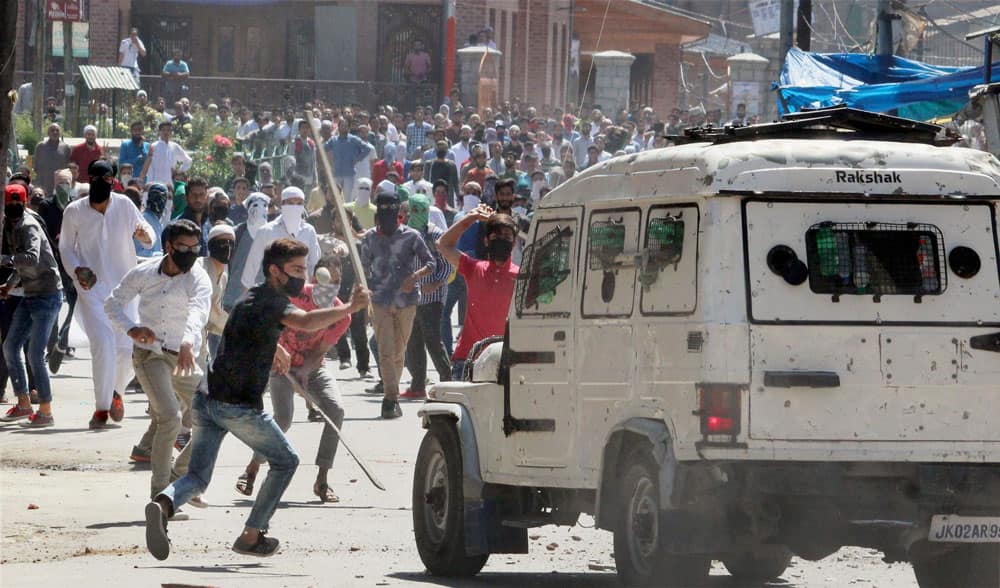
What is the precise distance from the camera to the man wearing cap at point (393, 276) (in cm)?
1677

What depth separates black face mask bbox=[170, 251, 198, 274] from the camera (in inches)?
456

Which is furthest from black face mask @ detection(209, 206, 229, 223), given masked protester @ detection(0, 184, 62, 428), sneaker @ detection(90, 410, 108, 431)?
sneaker @ detection(90, 410, 108, 431)

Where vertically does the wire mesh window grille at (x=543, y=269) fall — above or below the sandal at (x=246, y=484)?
above

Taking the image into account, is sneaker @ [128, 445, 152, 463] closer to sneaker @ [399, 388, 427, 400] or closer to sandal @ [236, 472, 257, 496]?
sandal @ [236, 472, 257, 496]

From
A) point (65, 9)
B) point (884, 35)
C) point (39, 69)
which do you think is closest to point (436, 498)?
point (884, 35)

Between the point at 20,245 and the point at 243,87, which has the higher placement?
the point at 243,87

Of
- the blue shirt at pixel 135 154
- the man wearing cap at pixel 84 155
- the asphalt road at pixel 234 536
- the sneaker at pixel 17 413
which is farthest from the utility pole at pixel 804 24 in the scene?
the sneaker at pixel 17 413

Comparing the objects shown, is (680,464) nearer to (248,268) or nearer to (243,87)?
(248,268)

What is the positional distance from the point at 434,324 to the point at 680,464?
10.2 m

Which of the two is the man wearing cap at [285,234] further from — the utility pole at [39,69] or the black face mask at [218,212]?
the utility pole at [39,69]

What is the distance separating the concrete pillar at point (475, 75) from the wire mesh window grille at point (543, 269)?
39248mm

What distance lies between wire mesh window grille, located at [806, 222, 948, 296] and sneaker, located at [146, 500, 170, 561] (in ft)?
10.7

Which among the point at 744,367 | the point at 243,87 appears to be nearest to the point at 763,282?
the point at 744,367

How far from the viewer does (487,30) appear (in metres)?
50.6
